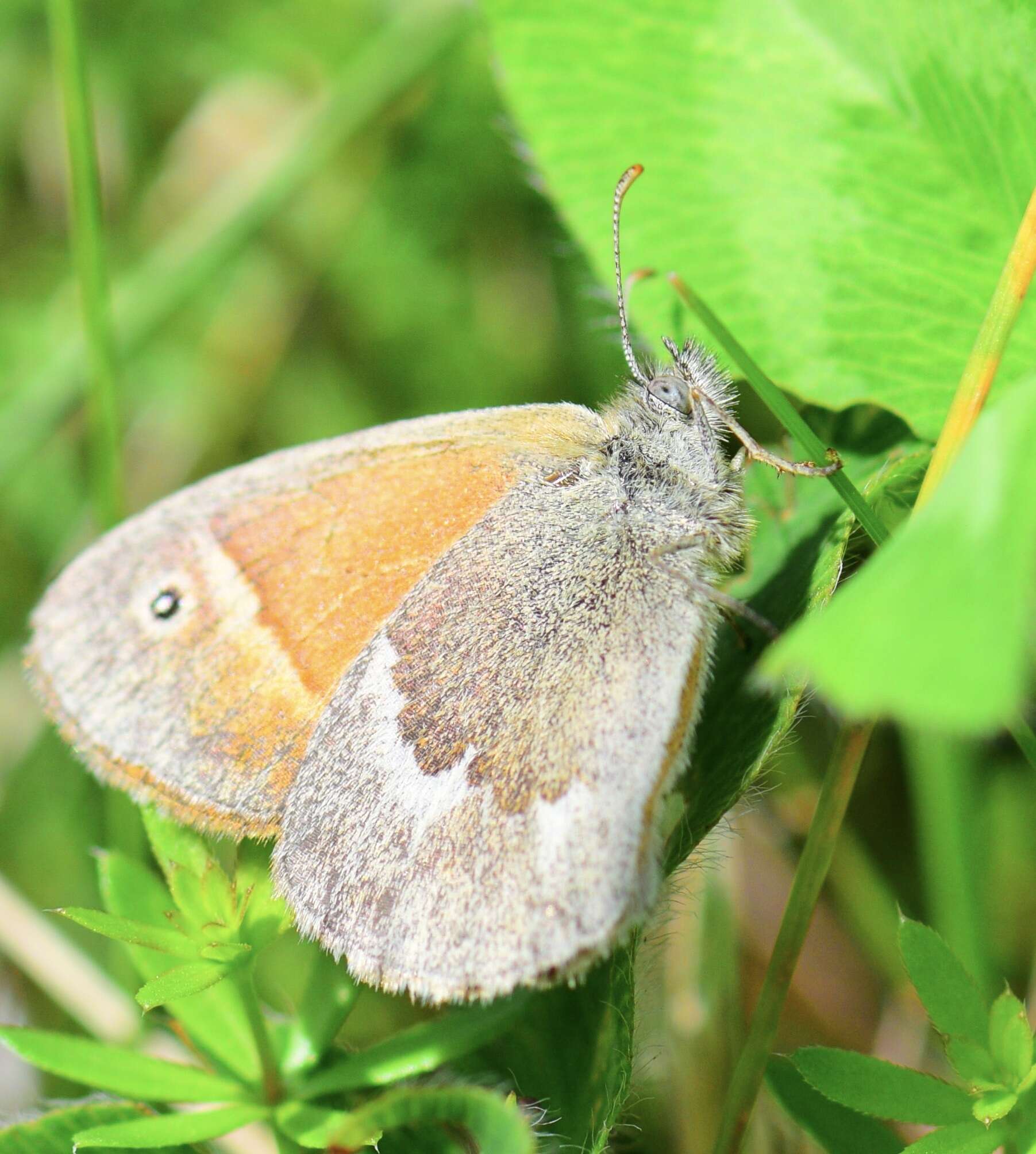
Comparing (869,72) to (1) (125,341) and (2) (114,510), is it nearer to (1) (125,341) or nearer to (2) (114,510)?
(2) (114,510)

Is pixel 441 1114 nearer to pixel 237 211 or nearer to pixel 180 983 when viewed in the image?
pixel 180 983

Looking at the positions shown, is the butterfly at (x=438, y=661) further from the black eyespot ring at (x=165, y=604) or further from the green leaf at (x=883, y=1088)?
the green leaf at (x=883, y=1088)

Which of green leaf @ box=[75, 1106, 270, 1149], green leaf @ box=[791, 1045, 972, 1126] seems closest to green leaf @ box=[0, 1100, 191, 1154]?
green leaf @ box=[75, 1106, 270, 1149]

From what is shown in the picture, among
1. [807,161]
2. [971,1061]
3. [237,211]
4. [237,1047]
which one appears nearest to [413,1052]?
[237,1047]

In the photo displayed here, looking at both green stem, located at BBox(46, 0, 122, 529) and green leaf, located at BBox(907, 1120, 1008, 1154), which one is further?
green stem, located at BBox(46, 0, 122, 529)

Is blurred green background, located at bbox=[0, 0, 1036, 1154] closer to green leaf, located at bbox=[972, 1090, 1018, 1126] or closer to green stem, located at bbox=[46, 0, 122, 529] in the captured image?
green stem, located at bbox=[46, 0, 122, 529]

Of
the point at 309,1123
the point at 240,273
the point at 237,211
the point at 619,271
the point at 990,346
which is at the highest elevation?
the point at 237,211
